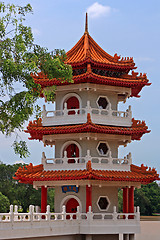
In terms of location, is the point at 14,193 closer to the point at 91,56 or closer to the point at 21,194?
the point at 21,194

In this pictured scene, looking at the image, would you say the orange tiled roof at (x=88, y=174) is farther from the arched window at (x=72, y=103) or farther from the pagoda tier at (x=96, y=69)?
the pagoda tier at (x=96, y=69)

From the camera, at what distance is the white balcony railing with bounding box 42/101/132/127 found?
985 inches

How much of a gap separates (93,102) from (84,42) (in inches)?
171

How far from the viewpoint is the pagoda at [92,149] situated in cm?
2367

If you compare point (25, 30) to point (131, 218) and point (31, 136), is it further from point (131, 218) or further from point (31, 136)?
point (131, 218)

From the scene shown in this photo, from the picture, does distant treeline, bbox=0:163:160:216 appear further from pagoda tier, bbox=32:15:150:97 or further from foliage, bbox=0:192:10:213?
pagoda tier, bbox=32:15:150:97

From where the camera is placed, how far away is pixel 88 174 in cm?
2302

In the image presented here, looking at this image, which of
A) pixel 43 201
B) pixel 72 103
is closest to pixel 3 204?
pixel 43 201

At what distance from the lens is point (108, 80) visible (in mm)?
25484

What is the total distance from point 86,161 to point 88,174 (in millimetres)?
1218

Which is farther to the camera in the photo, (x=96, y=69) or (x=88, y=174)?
(x=96, y=69)

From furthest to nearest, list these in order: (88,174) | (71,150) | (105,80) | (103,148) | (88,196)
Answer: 1. (71,150)
2. (103,148)
3. (105,80)
4. (88,196)
5. (88,174)

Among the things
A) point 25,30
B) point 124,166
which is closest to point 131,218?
point 124,166

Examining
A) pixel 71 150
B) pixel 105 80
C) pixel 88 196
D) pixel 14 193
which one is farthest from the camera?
pixel 14 193
